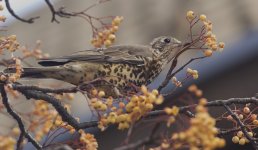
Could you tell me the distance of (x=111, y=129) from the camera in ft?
17.8

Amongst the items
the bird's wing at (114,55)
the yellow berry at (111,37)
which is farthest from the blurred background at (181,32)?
the yellow berry at (111,37)

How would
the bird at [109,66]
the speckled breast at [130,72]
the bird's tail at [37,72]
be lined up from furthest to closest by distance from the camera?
the speckled breast at [130,72]
the bird at [109,66]
the bird's tail at [37,72]

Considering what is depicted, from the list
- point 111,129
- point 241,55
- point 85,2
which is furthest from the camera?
point 85,2

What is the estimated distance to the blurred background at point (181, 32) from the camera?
16.1 ft

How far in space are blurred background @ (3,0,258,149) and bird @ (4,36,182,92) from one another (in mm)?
456

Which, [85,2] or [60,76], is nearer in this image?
[60,76]

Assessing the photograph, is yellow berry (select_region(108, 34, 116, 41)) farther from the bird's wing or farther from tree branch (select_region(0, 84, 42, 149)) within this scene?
the bird's wing

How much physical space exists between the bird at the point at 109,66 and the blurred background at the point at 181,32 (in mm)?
456

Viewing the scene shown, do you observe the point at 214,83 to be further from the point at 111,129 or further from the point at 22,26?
the point at 22,26

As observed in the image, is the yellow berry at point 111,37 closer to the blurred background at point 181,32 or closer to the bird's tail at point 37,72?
the bird's tail at point 37,72

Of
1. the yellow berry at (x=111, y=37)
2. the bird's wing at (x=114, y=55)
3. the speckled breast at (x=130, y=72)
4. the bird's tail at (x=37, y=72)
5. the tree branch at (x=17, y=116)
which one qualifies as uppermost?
the bird's wing at (x=114, y=55)

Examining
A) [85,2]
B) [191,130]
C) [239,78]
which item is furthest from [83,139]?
[85,2]

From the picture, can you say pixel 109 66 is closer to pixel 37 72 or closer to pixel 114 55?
pixel 114 55

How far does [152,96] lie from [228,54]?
9.37 feet
